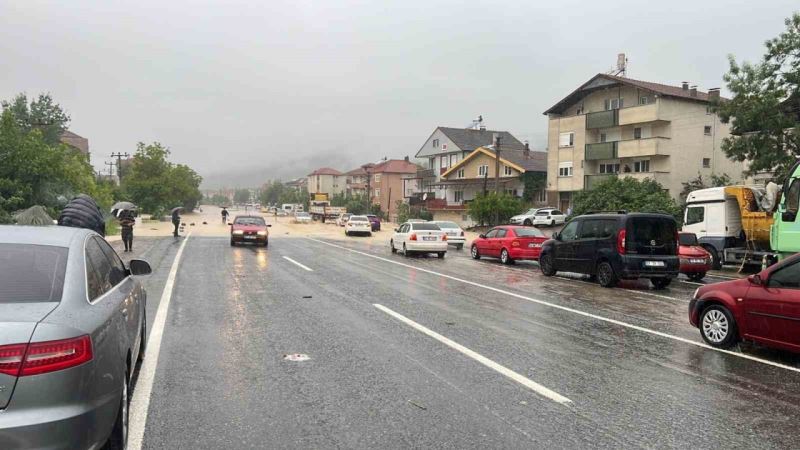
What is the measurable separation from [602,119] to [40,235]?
1884 inches

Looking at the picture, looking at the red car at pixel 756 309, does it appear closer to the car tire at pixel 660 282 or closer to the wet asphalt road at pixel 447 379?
the wet asphalt road at pixel 447 379

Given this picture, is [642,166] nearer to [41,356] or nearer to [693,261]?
[693,261]

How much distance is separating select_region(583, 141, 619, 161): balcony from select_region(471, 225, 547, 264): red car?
2753cm

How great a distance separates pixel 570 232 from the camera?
617 inches

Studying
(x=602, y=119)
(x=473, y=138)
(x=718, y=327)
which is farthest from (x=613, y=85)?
(x=718, y=327)

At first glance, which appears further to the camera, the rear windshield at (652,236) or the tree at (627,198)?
the tree at (627,198)

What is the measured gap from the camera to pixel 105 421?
332cm

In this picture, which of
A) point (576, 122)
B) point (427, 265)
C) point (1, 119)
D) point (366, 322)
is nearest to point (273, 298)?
point (366, 322)

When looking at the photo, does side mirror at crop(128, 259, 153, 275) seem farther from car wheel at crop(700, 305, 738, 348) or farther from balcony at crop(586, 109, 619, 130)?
balcony at crop(586, 109, 619, 130)

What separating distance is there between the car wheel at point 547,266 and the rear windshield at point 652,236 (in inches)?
122

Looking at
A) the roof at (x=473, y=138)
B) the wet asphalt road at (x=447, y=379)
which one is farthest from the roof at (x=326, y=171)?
the wet asphalt road at (x=447, y=379)

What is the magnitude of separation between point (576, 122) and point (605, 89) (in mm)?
3517

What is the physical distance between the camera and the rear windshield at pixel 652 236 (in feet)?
44.8

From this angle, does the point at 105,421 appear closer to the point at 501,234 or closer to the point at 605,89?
the point at 501,234
